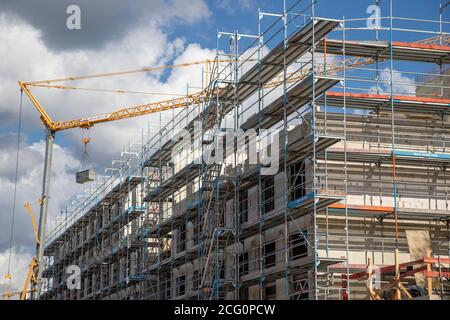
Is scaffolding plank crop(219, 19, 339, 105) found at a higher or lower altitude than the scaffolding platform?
higher

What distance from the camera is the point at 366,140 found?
30344 mm

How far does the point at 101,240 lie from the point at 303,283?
29.8 m

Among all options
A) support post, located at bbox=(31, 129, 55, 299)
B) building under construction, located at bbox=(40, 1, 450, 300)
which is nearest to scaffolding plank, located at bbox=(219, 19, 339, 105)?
building under construction, located at bbox=(40, 1, 450, 300)

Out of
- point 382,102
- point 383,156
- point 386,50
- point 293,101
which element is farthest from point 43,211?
point 383,156

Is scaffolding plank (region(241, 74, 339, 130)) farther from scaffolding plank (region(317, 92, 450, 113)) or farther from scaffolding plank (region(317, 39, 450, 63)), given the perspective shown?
scaffolding plank (region(317, 39, 450, 63))

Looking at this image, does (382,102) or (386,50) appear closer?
(382,102)

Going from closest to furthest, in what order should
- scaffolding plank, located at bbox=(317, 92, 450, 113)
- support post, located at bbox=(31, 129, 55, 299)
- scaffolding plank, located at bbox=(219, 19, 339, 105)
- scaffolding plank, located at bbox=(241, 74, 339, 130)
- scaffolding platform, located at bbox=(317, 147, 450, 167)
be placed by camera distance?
scaffolding plank, located at bbox=(241, 74, 339, 130)
scaffolding plank, located at bbox=(219, 19, 339, 105)
scaffolding platform, located at bbox=(317, 147, 450, 167)
scaffolding plank, located at bbox=(317, 92, 450, 113)
support post, located at bbox=(31, 129, 55, 299)

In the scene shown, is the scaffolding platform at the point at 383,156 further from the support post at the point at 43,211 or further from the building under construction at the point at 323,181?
the support post at the point at 43,211

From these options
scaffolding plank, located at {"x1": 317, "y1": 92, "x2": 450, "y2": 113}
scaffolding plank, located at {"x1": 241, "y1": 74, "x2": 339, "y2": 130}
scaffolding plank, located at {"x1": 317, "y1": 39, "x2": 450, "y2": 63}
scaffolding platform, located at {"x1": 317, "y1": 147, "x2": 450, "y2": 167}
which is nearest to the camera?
scaffolding plank, located at {"x1": 241, "y1": 74, "x2": 339, "y2": 130}

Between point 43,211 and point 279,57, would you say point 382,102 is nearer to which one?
point 279,57

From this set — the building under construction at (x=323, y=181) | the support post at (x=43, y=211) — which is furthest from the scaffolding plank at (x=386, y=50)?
the support post at (x=43, y=211)

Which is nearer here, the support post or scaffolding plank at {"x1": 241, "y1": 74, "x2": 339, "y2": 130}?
scaffolding plank at {"x1": 241, "y1": 74, "x2": 339, "y2": 130}

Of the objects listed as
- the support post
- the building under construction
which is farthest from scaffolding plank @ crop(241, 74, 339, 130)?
the support post

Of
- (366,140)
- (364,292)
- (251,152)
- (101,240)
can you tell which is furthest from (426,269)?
(101,240)
